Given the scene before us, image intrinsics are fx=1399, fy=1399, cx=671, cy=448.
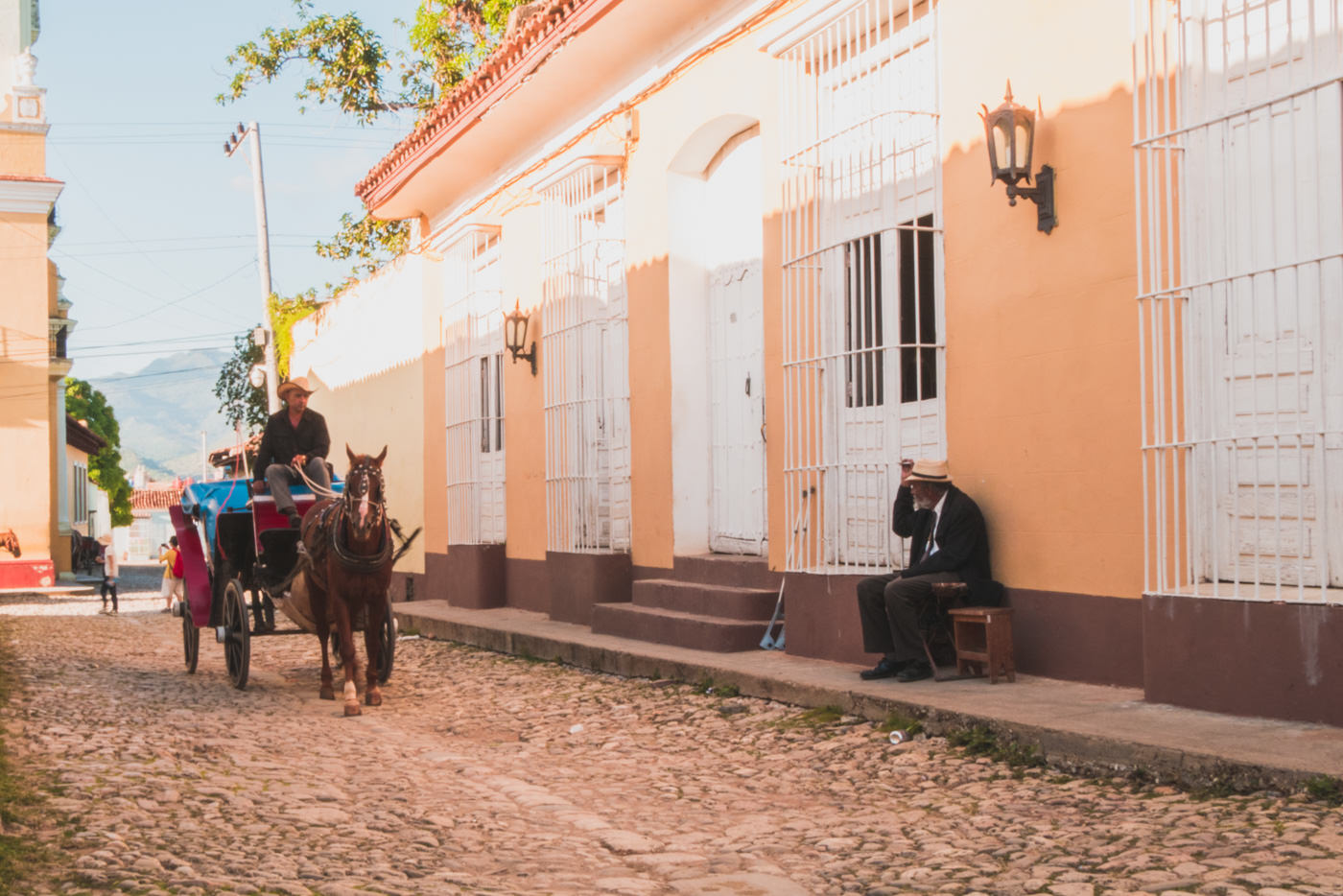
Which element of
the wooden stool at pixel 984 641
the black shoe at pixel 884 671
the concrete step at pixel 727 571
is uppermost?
the concrete step at pixel 727 571

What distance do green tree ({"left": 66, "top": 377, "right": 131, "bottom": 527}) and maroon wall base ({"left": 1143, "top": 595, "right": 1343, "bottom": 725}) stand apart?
52852 mm

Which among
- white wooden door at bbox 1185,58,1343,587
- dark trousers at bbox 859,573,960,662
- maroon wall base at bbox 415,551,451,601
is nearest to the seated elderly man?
dark trousers at bbox 859,573,960,662

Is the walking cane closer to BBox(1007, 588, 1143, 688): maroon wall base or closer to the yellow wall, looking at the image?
the yellow wall

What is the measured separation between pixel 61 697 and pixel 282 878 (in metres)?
5.15

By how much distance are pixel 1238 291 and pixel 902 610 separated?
7.35 ft

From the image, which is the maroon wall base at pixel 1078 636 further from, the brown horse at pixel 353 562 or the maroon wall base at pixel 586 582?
the maroon wall base at pixel 586 582

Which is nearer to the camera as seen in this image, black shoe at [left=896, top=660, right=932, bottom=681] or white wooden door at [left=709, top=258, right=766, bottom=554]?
black shoe at [left=896, top=660, right=932, bottom=681]

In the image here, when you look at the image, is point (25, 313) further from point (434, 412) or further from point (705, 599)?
point (705, 599)

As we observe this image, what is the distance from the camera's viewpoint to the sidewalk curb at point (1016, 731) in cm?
481

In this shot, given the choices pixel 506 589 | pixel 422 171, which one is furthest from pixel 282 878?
pixel 422 171

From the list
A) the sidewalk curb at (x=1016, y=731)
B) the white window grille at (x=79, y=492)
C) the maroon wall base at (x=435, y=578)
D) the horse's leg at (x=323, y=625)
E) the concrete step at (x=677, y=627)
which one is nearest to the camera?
the sidewalk curb at (x=1016, y=731)

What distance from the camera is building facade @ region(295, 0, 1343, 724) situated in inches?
228

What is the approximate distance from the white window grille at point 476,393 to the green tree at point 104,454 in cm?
4276

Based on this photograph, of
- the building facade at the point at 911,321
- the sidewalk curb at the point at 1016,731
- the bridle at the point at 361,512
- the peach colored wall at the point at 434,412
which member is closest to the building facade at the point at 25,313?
the peach colored wall at the point at 434,412
